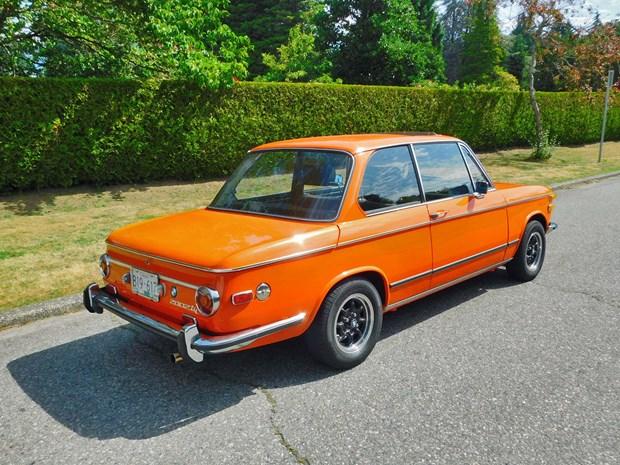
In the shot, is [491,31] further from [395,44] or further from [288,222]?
[288,222]

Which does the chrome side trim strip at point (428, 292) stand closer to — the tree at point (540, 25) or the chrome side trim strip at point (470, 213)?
the chrome side trim strip at point (470, 213)

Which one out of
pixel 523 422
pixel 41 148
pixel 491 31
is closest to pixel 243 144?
pixel 41 148

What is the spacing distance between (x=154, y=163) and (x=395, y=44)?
1443 cm

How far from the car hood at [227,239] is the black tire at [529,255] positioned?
2798 millimetres

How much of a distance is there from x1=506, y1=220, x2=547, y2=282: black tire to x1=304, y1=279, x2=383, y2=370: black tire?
7.65 ft

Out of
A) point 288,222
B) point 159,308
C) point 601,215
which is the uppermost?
point 288,222

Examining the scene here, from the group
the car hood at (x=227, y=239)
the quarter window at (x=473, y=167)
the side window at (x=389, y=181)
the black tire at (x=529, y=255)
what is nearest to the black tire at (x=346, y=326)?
the car hood at (x=227, y=239)

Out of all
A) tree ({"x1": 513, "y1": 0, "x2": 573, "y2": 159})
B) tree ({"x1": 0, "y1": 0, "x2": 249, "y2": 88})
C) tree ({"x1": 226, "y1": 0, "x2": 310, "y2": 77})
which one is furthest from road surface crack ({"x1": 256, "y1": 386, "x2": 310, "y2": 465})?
tree ({"x1": 226, "y1": 0, "x2": 310, "y2": 77})

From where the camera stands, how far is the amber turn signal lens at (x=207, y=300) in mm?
2965

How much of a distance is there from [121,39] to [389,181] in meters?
8.82

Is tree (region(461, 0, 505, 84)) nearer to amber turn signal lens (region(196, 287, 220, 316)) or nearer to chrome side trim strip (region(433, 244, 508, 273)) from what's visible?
chrome side trim strip (region(433, 244, 508, 273))

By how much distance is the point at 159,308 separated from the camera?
339cm

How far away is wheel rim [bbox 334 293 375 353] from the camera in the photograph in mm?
3609

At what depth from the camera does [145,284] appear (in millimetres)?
3469
